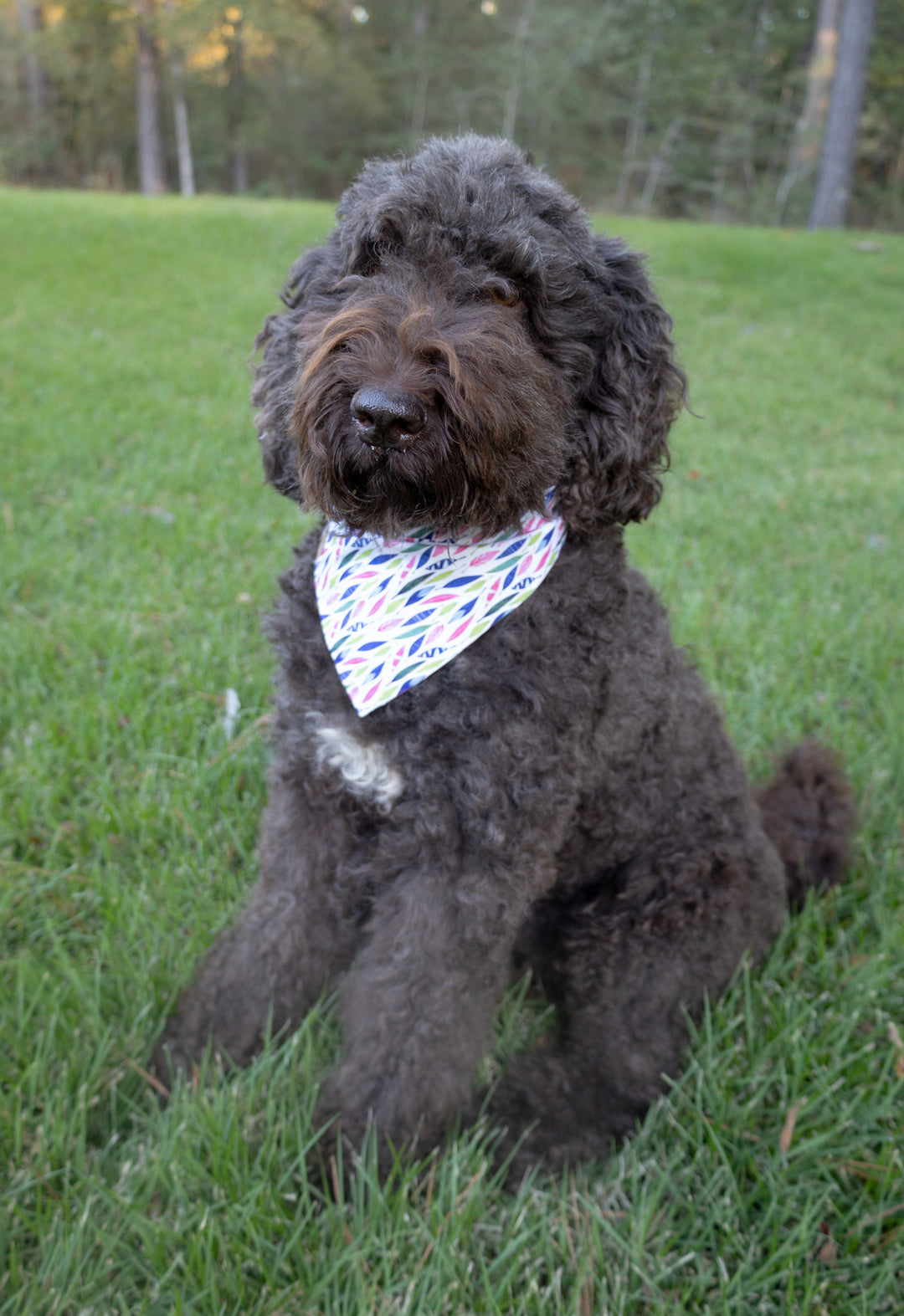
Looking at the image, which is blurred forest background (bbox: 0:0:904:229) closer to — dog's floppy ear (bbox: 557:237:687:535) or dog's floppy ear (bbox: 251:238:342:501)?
dog's floppy ear (bbox: 557:237:687:535)

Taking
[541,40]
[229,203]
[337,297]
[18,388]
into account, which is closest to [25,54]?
[541,40]

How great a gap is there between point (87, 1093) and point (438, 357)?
6.55 feet

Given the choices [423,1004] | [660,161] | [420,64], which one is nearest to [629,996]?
[423,1004]

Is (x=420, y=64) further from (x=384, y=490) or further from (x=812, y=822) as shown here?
(x=384, y=490)

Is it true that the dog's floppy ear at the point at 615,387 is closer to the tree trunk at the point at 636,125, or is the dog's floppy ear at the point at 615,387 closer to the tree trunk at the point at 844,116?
the tree trunk at the point at 844,116

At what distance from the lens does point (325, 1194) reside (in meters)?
2.05

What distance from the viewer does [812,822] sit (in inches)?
117

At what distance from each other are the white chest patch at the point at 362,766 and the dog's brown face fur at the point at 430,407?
53 centimetres

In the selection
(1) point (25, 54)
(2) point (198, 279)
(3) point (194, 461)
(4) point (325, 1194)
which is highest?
(1) point (25, 54)

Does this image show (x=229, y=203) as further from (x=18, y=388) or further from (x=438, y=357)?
(x=438, y=357)

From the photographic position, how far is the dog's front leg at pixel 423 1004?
210cm

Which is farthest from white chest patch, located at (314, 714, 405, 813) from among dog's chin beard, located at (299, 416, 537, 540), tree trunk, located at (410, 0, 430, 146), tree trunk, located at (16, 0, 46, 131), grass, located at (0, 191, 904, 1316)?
tree trunk, located at (410, 0, 430, 146)

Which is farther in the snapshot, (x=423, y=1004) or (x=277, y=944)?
(x=277, y=944)

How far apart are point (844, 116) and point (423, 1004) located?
2114cm
